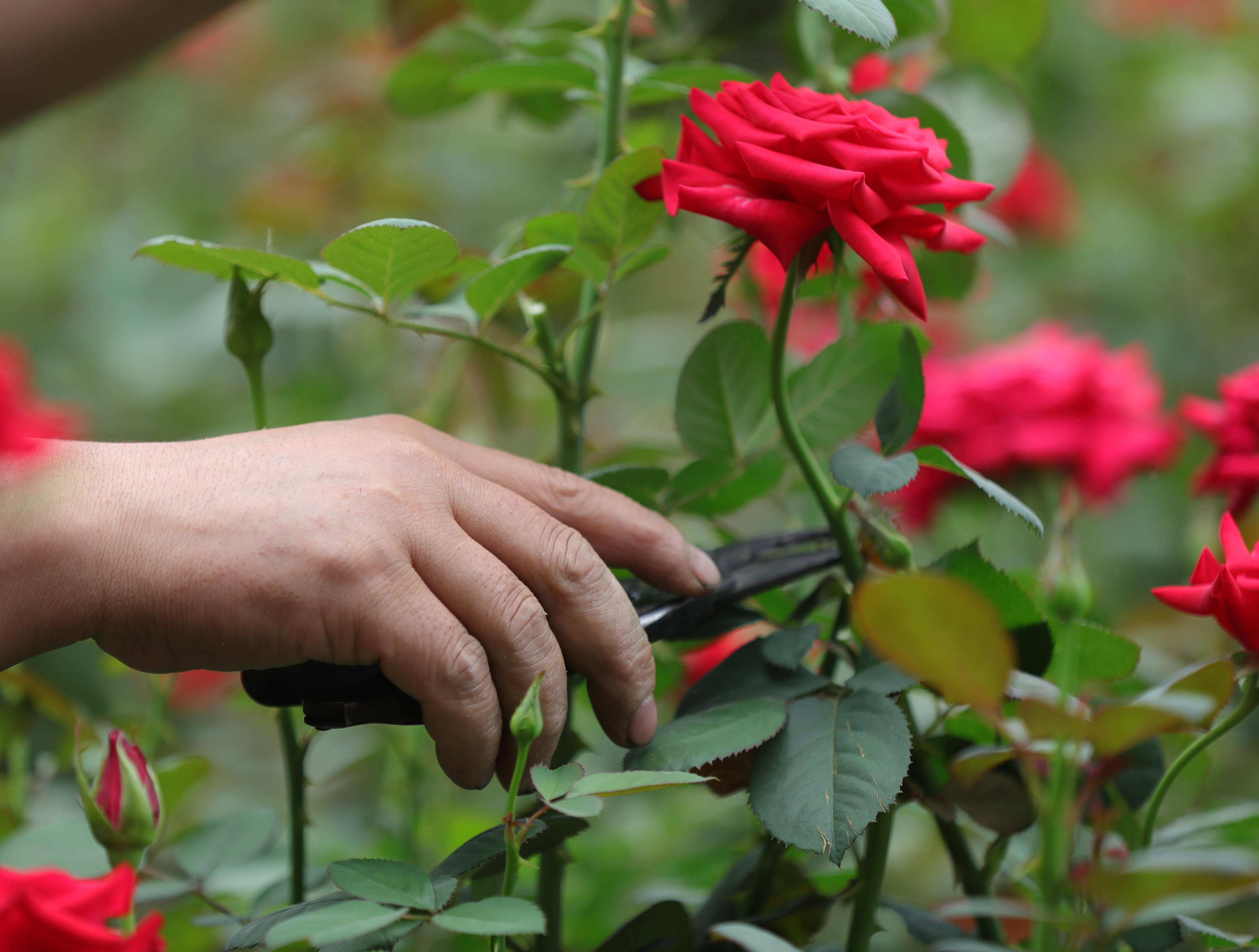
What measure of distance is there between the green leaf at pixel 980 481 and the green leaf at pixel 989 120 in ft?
0.89

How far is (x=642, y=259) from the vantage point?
476 mm

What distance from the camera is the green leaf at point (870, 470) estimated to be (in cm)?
37

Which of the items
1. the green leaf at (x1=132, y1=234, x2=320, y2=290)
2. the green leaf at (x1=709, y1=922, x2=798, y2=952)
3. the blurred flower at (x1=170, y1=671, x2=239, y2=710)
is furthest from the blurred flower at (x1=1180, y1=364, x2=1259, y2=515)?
the blurred flower at (x1=170, y1=671, x2=239, y2=710)

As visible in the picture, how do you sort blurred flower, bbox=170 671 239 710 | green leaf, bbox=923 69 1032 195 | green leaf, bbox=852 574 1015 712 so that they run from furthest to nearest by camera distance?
blurred flower, bbox=170 671 239 710 → green leaf, bbox=923 69 1032 195 → green leaf, bbox=852 574 1015 712

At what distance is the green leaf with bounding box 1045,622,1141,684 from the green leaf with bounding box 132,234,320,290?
35 cm

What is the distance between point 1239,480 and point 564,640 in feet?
1.20

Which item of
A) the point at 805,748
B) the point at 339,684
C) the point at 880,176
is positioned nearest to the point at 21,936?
the point at 339,684

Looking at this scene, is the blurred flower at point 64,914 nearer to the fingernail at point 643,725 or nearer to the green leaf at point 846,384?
Result: the fingernail at point 643,725

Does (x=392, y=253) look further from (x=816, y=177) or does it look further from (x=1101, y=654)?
(x=1101, y=654)

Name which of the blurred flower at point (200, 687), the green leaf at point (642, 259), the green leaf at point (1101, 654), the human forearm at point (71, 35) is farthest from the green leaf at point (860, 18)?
the blurred flower at point (200, 687)

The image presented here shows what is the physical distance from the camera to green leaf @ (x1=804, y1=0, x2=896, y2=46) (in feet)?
1.22

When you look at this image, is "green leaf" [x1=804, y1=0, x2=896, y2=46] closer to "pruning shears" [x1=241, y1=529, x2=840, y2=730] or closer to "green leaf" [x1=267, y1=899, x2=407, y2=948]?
"pruning shears" [x1=241, y1=529, x2=840, y2=730]

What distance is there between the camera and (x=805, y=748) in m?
0.38

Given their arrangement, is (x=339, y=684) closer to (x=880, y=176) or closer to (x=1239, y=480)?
(x=880, y=176)
